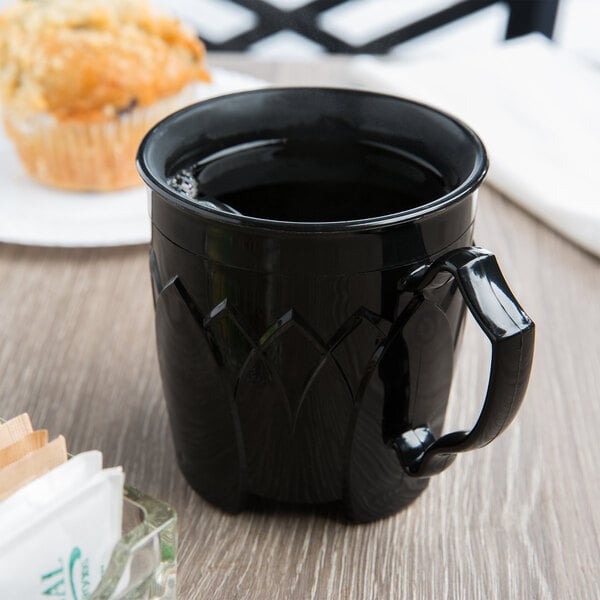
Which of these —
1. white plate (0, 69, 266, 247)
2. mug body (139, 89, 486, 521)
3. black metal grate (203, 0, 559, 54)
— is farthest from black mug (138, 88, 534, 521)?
black metal grate (203, 0, 559, 54)

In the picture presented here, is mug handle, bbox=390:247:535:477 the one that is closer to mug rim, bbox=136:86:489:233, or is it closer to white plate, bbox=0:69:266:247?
mug rim, bbox=136:86:489:233

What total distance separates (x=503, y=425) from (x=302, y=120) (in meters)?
0.19

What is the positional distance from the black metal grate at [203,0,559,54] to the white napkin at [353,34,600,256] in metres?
0.67

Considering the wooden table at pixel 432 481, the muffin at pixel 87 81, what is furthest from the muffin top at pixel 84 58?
the wooden table at pixel 432 481

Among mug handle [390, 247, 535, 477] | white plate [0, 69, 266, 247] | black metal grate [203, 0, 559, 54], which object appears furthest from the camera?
black metal grate [203, 0, 559, 54]

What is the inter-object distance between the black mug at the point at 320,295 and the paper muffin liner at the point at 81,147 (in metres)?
0.31

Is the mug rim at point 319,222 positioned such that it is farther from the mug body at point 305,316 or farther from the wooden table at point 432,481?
the wooden table at point 432,481

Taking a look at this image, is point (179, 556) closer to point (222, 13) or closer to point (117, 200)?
point (117, 200)

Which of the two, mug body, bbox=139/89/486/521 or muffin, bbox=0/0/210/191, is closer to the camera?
mug body, bbox=139/89/486/521

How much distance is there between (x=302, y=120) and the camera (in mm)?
435

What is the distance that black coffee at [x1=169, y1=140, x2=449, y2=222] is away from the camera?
0.40 meters

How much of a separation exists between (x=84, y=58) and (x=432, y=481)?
1.41ft

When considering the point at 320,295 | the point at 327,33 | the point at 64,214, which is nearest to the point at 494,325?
the point at 320,295

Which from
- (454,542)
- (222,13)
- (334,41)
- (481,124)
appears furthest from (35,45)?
(222,13)
